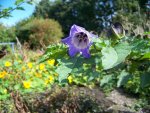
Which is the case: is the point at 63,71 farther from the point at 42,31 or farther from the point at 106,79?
the point at 42,31

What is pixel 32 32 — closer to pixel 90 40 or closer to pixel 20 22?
pixel 20 22

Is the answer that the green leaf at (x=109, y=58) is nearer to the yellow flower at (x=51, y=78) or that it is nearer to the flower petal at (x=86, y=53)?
the flower petal at (x=86, y=53)

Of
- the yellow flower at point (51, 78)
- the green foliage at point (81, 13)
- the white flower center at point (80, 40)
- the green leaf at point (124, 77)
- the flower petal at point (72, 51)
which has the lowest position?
the yellow flower at point (51, 78)

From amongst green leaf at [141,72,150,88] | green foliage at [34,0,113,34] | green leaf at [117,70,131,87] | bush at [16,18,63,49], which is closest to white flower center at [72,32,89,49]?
green leaf at [141,72,150,88]

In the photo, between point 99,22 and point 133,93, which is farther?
point 99,22

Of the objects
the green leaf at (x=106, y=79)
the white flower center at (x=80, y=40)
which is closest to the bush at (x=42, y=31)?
the green leaf at (x=106, y=79)

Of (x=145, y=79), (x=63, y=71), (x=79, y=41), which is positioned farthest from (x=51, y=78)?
(x=63, y=71)

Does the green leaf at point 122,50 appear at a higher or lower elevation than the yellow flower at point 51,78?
higher

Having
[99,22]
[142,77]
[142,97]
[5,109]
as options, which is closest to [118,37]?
[142,77]
